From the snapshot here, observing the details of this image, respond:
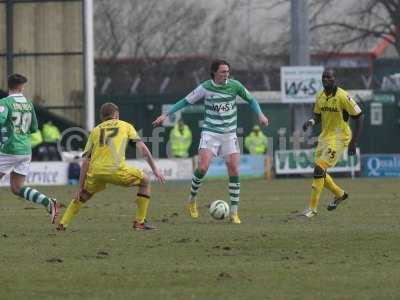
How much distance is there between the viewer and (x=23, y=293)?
1009 centimetres

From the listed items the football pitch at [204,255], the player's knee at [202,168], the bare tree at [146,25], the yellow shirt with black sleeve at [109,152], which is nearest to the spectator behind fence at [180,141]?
the football pitch at [204,255]

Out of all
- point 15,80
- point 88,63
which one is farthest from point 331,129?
point 88,63

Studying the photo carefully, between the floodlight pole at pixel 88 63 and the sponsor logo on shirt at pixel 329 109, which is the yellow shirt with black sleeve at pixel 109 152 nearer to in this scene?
the sponsor logo on shirt at pixel 329 109

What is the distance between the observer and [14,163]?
1664cm

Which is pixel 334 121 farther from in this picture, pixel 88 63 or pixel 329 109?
pixel 88 63

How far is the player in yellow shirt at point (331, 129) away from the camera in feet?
58.5

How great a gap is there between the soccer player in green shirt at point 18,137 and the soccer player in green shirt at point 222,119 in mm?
1752

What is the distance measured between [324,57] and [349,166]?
19800 millimetres

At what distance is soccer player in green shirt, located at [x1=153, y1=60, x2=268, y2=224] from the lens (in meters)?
16.8

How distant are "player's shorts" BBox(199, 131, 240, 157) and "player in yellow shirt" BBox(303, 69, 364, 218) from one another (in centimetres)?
132

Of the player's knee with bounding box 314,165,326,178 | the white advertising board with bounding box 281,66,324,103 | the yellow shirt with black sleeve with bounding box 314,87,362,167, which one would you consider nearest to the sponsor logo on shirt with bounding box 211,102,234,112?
the yellow shirt with black sleeve with bounding box 314,87,362,167

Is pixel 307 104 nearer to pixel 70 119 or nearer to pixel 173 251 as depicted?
pixel 70 119

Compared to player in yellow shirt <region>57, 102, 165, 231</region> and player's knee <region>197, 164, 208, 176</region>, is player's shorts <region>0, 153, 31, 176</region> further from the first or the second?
player's knee <region>197, 164, 208, 176</region>

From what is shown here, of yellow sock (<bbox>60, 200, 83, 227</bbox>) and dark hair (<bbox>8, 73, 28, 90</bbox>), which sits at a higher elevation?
dark hair (<bbox>8, 73, 28, 90</bbox>)
